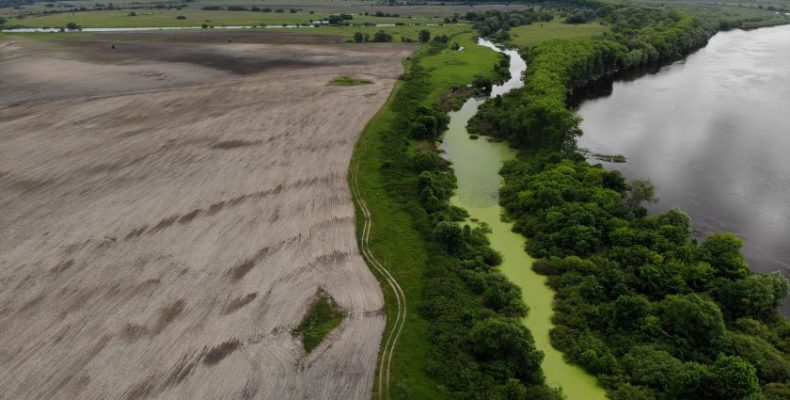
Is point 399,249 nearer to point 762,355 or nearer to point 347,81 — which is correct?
point 762,355

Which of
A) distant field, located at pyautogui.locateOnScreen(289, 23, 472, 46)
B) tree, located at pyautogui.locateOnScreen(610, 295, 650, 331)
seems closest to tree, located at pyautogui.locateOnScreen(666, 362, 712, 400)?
tree, located at pyautogui.locateOnScreen(610, 295, 650, 331)

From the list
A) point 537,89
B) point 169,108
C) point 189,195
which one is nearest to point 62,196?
point 189,195

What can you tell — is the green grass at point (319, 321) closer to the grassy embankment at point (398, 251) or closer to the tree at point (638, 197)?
the grassy embankment at point (398, 251)

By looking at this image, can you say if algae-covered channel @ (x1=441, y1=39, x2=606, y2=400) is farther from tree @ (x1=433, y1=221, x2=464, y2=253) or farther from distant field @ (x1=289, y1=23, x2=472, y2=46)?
distant field @ (x1=289, y1=23, x2=472, y2=46)

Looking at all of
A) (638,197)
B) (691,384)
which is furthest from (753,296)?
(638,197)

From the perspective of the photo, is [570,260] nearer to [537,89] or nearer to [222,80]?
[537,89]

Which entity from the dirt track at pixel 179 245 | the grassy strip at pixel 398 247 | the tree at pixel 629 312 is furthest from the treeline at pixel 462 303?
the tree at pixel 629 312

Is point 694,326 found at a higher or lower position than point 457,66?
lower
